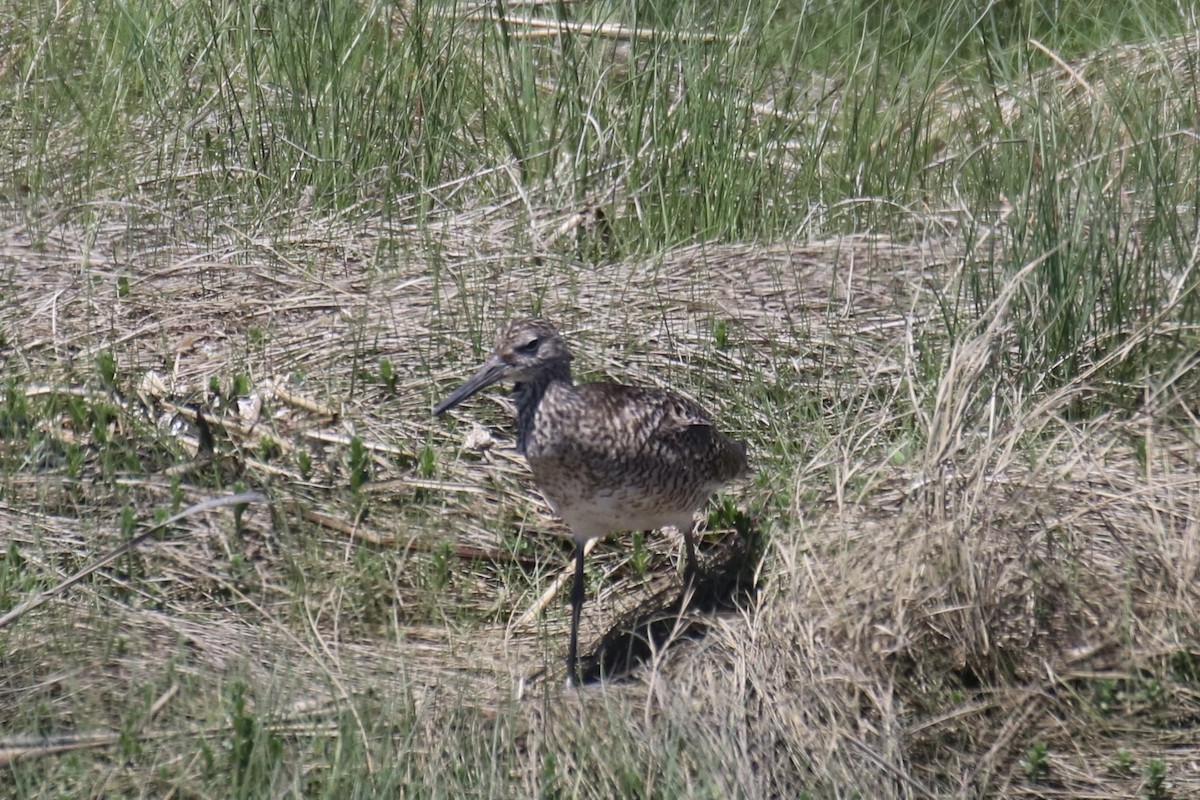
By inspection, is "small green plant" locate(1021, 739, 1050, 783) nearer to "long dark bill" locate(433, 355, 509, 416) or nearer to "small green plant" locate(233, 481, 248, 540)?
"long dark bill" locate(433, 355, 509, 416)

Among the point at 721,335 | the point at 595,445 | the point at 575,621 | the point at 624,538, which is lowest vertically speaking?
the point at 624,538

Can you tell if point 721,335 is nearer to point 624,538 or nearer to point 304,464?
point 624,538

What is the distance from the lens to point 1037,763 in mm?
3922

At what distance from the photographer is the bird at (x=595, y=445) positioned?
4.38 meters

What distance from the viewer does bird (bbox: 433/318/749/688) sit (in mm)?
4383

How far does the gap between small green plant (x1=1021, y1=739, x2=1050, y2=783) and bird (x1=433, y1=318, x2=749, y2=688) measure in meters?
1.20

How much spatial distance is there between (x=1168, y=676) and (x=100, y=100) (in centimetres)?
513

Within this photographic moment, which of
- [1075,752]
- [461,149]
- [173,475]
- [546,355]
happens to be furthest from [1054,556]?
[461,149]

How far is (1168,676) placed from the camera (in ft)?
13.4

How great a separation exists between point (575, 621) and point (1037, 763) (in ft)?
4.37

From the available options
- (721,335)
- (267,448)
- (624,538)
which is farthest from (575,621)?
(721,335)

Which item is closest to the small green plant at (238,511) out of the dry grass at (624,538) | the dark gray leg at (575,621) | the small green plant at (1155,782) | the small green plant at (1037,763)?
the dry grass at (624,538)

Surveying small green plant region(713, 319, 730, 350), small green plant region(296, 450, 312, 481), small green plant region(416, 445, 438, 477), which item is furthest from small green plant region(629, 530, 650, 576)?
small green plant region(296, 450, 312, 481)

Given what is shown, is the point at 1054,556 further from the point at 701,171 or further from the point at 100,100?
the point at 100,100
